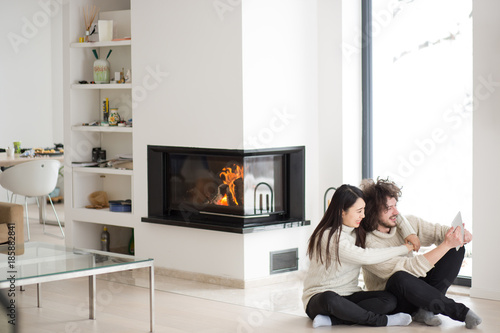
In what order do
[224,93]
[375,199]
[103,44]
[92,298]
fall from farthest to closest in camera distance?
[103,44], [224,93], [92,298], [375,199]

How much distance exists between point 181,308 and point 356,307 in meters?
1.17

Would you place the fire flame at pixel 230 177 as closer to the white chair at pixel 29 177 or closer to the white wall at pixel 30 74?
the white chair at pixel 29 177

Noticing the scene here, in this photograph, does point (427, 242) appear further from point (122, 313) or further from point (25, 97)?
point (25, 97)

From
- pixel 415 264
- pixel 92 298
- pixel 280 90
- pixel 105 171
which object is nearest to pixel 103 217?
pixel 105 171

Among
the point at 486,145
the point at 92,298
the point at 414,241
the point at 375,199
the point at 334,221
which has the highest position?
the point at 486,145

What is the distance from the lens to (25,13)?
9938 millimetres

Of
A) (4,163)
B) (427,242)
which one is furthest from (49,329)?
(4,163)

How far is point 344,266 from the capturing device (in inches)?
165

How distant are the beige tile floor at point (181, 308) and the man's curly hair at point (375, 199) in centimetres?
59

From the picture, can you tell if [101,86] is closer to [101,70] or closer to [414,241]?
[101,70]

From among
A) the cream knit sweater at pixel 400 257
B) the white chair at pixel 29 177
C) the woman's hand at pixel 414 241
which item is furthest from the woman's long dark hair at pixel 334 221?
the white chair at pixel 29 177

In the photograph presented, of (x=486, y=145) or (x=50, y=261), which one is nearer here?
(x=50, y=261)

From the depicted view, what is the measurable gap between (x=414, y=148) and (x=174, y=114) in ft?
5.76

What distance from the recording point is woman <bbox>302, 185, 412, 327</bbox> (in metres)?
4.10
